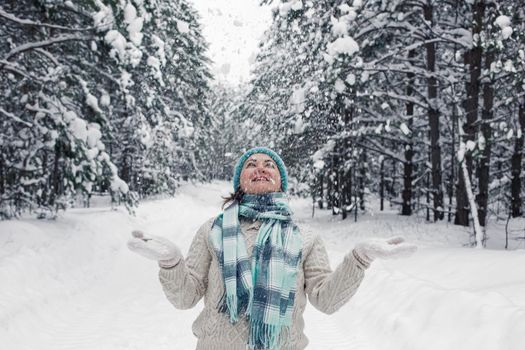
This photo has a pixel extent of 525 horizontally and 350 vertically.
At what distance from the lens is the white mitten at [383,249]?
197 centimetres

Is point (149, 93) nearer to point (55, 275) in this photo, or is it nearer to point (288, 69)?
point (55, 275)

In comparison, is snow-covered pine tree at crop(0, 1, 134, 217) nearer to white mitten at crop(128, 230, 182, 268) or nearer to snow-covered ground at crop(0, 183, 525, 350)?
snow-covered ground at crop(0, 183, 525, 350)

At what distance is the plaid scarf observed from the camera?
212 cm

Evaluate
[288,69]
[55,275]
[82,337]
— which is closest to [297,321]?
[82,337]

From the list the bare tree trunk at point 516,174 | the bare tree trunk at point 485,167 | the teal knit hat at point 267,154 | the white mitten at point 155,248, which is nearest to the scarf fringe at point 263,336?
the white mitten at point 155,248

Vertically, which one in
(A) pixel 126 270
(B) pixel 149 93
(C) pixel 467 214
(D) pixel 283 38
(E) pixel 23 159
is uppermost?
(D) pixel 283 38

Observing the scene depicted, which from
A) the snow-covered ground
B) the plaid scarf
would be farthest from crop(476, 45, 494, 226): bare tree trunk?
the plaid scarf

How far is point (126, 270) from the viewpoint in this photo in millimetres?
9867

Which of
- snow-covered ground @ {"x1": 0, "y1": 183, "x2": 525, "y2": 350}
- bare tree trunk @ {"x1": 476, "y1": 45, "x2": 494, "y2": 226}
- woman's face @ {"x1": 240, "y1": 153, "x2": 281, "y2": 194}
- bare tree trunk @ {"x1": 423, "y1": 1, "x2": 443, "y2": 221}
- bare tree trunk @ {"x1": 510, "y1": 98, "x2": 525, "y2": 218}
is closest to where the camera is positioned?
woman's face @ {"x1": 240, "y1": 153, "x2": 281, "y2": 194}

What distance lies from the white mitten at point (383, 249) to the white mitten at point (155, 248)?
874 millimetres

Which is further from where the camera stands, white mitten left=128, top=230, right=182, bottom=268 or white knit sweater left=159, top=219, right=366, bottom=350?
white knit sweater left=159, top=219, right=366, bottom=350

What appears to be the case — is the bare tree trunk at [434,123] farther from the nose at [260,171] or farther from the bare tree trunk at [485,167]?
the nose at [260,171]

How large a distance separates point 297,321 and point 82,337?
428 cm

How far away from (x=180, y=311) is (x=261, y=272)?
481 cm
